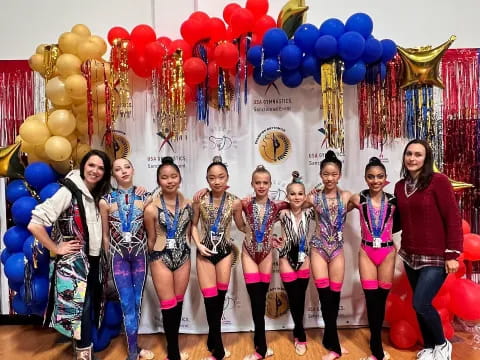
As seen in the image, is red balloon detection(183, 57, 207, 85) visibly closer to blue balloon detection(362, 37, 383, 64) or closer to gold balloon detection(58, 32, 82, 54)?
gold balloon detection(58, 32, 82, 54)

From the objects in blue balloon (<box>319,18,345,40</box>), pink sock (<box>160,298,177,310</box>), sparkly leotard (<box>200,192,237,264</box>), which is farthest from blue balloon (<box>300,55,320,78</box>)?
pink sock (<box>160,298,177,310</box>)

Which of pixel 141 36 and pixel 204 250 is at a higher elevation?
pixel 141 36

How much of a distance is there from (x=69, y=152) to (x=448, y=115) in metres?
3.25

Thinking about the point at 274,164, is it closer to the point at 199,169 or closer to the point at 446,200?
the point at 199,169

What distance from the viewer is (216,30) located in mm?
2875

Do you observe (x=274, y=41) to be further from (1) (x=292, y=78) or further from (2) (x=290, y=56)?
(1) (x=292, y=78)

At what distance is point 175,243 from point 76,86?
1.36m

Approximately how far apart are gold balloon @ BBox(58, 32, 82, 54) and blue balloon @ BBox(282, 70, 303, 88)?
63.5 inches

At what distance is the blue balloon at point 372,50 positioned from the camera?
2785mm

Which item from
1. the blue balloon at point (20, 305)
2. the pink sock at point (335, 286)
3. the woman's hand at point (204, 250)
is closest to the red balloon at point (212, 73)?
the woman's hand at point (204, 250)

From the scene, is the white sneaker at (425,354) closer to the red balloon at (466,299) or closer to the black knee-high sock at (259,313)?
the red balloon at (466,299)

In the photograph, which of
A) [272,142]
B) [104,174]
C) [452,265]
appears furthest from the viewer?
[272,142]

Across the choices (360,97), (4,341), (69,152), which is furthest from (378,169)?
(4,341)

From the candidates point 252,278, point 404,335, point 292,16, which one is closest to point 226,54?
point 292,16
